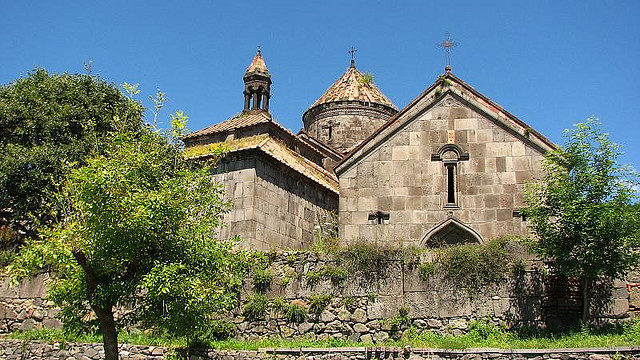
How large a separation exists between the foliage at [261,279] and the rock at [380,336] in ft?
7.26

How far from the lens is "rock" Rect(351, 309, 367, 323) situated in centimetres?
1230

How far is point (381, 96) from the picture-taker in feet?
84.3

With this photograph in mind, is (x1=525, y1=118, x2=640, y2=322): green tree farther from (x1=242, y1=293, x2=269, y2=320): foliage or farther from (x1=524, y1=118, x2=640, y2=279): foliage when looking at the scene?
(x1=242, y1=293, x2=269, y2=320): foliage

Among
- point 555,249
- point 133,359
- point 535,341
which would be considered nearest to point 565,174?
point 555,249

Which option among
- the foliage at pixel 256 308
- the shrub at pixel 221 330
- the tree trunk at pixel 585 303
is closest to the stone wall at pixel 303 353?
the shrub at pixel 221 330

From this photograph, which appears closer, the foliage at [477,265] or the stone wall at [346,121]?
the foliage at [477,265]

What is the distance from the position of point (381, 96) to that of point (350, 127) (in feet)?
6.71

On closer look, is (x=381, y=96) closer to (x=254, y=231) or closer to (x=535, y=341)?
(x=254, y=231)

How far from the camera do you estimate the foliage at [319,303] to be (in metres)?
12.5

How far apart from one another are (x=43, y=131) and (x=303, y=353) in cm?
1077

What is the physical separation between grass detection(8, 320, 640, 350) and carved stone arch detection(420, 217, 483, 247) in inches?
132

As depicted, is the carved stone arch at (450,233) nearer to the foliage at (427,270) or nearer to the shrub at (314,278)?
the foliage at (427,270)

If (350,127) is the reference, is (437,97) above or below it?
below

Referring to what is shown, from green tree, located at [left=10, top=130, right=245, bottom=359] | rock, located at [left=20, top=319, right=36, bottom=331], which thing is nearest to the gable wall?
green tree, located at [left=10, top=130, right=245, bottom=359]
